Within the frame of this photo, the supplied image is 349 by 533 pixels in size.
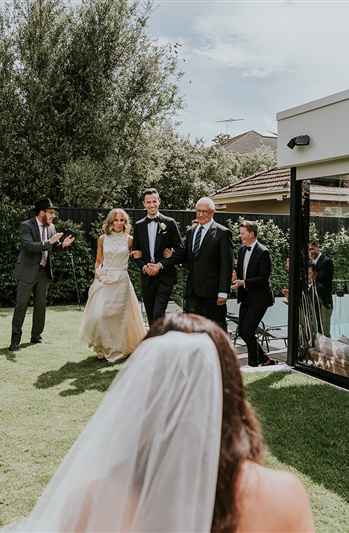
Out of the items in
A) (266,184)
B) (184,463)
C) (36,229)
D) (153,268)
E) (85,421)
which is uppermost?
(266,184)

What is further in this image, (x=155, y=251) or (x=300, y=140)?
(x=155, y=251)

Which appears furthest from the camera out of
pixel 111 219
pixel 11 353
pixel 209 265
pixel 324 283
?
pixel 11 353

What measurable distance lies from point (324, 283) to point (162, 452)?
18.3ft

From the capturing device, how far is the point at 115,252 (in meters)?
7.52

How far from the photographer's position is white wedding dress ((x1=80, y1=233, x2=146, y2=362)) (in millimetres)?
7320

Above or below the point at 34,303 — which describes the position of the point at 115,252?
above

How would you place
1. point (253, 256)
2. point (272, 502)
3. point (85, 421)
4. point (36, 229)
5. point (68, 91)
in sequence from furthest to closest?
point (68, 91), point (36, 229), point (253, 256), point (85, 421), point (272, 502)

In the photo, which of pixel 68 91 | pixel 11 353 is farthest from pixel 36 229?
pixel 68 91

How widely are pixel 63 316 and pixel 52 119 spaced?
8422 mm

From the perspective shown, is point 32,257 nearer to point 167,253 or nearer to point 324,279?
point 167,253

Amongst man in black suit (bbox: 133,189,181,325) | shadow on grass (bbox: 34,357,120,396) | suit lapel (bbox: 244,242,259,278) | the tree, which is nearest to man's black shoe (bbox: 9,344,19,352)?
shadow on grass (bbox: 34,357,120,396)

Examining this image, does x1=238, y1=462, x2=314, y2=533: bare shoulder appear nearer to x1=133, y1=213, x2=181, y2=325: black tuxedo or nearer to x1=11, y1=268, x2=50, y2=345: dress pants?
x1=133, y1=213, x2=181, y2=325: black tuxedo

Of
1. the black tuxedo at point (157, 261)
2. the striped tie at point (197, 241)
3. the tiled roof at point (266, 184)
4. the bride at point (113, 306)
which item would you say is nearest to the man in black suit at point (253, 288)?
the striped tie at point (197, 241)

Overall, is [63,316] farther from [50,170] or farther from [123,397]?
[123,397]
